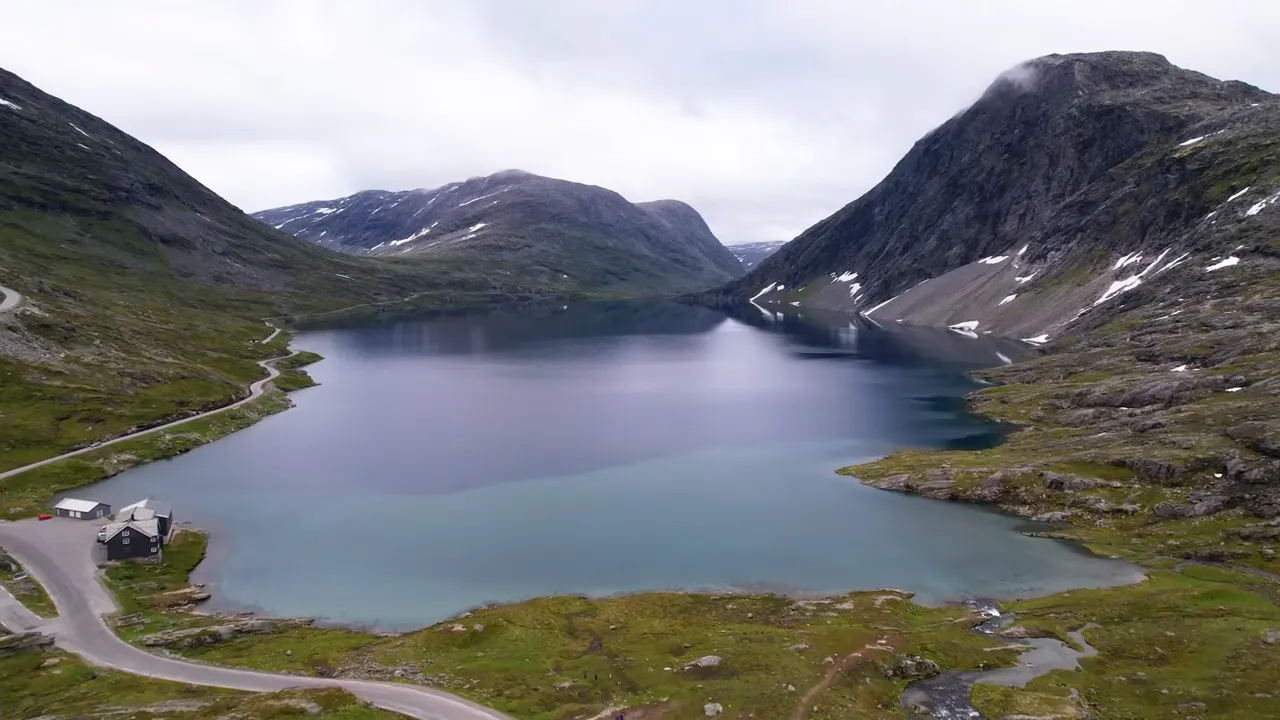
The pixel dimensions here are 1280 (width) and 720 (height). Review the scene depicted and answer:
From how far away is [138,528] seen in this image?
69.1 m

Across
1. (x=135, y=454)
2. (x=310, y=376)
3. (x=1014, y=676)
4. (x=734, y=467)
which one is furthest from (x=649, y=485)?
(x=310, y=376)

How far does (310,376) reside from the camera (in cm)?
17338

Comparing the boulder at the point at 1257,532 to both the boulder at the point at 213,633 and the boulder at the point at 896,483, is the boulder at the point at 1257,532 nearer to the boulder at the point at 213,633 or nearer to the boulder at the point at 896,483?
the boulder at the point at 896,483

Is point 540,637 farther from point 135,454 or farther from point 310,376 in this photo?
point 310,376

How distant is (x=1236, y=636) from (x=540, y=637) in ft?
154

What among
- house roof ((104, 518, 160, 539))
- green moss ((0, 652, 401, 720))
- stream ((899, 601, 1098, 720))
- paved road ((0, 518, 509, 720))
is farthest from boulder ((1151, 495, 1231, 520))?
house roof ((104, 518, 160, 539))

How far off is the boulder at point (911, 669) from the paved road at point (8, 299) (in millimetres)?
152929

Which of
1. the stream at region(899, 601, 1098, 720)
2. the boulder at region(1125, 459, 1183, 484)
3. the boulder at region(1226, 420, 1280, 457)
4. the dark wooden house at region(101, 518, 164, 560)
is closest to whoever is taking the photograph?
the stream at region(899, 601, 1098, 720)

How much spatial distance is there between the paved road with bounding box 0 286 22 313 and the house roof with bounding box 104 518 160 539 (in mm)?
89651

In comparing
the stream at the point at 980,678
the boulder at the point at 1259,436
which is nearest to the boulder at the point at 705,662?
the stream at the point at 980,678

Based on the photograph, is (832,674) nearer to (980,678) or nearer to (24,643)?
(980,678)

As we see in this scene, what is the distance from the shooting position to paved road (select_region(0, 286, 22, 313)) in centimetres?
13450

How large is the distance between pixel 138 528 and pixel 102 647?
20.1 meters

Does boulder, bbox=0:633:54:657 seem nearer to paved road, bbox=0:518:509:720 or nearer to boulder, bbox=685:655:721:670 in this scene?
paved road, bbox=0:518:509:720
